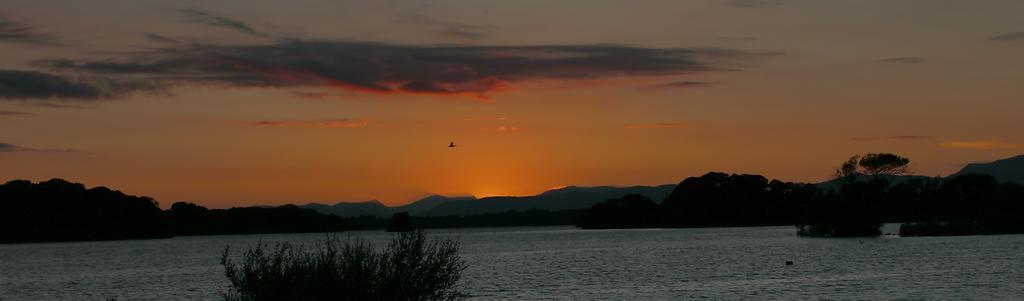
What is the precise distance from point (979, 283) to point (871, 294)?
13.8 metres

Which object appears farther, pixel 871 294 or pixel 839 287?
pixel 839 287

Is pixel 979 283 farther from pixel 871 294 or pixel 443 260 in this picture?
pixel 443 260

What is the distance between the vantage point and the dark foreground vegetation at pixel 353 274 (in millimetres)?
44250

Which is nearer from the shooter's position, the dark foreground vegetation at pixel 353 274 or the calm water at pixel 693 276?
the dark foreground vegetation at pixel 353 274

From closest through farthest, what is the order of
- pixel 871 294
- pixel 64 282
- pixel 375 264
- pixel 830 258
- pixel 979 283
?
1. pixel 375 264
2. pixel 871 294
3. pixel 979 283
4. pixel 64 282
5. pixel 830 258

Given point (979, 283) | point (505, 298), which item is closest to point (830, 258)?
point (979, 283)

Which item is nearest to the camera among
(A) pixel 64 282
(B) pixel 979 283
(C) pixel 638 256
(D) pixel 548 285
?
(B) pixel 979 283

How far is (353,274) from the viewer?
147 ft

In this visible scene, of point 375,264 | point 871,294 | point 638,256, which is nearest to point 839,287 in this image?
point 871,294

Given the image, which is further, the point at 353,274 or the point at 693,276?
the point at 693,276

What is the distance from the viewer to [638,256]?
168 m

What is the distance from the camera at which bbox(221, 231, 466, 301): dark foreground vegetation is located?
4425 centimetres

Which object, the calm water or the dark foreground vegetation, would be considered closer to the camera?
the dark foreground vegetation

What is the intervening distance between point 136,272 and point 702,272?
78.4 m
